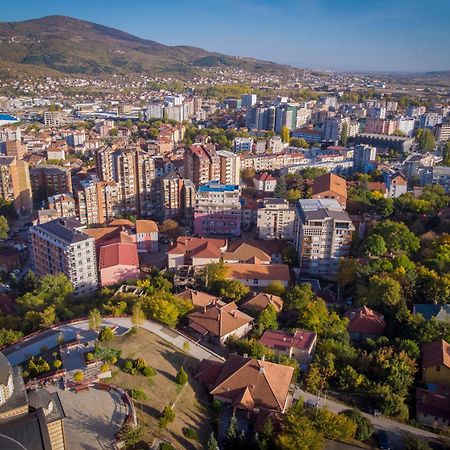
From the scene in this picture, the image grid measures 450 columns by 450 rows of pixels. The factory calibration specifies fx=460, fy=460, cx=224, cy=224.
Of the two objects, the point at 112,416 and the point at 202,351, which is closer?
the point at 112,416

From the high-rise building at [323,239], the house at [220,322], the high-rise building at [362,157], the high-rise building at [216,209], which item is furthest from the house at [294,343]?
the high-rise building at [362,157]

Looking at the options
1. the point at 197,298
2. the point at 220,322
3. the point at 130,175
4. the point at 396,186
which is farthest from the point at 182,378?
the point at 396,186

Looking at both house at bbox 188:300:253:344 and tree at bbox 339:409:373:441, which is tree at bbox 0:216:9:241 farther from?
tree at bbox 339:409:373:441

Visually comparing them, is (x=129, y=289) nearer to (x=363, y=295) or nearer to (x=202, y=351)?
(x=202, y=351)

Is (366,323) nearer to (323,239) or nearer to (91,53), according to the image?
(323,239)

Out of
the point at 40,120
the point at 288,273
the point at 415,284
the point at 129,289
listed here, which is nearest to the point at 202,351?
the point at 129,289

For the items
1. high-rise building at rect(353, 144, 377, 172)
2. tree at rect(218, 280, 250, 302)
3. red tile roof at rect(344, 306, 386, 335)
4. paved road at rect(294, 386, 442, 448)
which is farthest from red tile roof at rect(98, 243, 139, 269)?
high-rise building at rect(353, 144, 377, 172)
